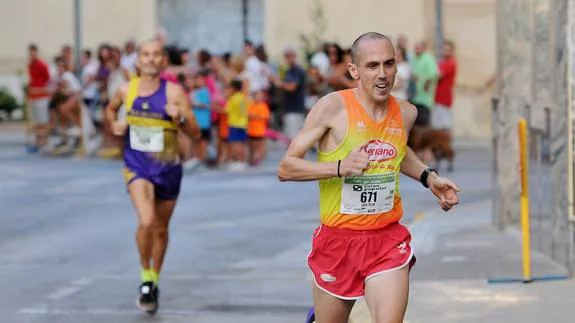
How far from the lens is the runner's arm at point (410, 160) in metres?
7.58

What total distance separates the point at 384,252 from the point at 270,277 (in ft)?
17.6

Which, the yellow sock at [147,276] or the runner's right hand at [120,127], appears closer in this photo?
the yellow sock at [147,276]

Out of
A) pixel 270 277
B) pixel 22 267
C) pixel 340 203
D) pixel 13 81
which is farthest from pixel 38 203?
pixel 13 81

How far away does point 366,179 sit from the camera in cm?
741

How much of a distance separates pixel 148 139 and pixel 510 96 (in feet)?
17.5

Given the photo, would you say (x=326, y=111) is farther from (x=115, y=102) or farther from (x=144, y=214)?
(x=115, y=102)

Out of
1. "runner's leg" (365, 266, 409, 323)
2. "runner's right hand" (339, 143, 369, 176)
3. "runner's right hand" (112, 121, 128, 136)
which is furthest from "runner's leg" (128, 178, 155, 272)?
"runner's right hand" (339, 143, 369, 176)

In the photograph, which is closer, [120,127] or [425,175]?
[425,175]

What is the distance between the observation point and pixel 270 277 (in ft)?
41.6

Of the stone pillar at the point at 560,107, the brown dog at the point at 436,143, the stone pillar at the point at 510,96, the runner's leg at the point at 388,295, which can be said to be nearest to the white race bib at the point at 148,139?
the stone pillar at the point at 560,107

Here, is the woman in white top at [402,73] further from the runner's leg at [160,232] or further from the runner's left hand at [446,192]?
the runner's left hand at [446,192]

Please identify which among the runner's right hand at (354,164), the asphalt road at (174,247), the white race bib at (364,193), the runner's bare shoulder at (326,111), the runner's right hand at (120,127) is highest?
the runner's bare shoulder at (326,111)

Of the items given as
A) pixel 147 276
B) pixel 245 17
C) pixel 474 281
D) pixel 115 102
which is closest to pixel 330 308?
pixel 147 276

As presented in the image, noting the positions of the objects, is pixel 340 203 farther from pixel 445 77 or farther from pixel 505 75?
pixel 445 77
